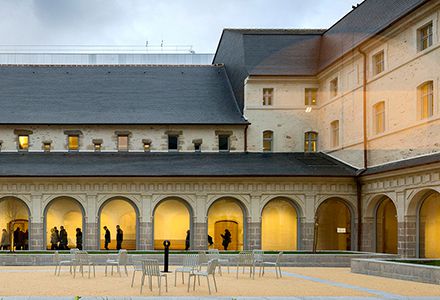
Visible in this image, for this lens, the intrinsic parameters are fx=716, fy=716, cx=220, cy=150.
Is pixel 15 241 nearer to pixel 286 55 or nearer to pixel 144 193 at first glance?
pixel 144 193

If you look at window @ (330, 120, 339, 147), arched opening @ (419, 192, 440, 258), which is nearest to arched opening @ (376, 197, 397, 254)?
arched opening @ (419, 192, 440, 258)

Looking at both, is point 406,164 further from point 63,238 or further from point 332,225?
point 63,238

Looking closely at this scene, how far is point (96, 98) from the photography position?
43594 millimetres

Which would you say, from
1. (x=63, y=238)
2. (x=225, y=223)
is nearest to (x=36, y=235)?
(x=63, y=238)

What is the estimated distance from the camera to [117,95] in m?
44.0

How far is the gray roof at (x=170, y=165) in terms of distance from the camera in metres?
37.2

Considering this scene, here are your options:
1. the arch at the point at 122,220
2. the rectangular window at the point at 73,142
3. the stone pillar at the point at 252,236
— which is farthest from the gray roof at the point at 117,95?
the stone pillar at the point at 252,236

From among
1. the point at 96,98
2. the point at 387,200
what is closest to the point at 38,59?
the point at 96,98

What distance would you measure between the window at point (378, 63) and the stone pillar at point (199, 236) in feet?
39.0

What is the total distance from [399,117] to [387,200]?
5360mm

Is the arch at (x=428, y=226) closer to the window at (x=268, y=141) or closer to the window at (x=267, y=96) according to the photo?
the window at (x=268, y=141)

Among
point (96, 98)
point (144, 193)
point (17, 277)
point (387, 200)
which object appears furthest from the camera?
point (96, 98)

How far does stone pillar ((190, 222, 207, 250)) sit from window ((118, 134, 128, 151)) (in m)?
6.97

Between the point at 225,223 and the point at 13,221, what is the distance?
12.4 meters
